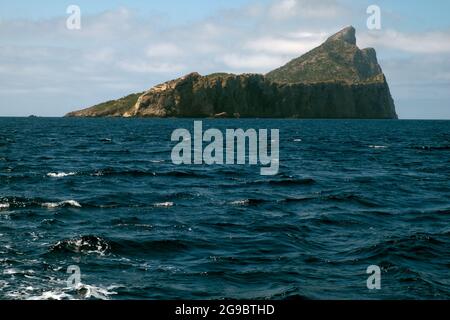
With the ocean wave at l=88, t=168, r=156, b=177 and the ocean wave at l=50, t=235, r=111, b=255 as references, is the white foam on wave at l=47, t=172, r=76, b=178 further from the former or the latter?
the ocean wave at l=50, t=235, r=111, b=255

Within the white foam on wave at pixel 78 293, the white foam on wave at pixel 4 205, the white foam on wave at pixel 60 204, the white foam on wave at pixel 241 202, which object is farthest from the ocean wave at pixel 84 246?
the white foam on wave at pixel 241 202

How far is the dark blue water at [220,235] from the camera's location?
15727 millimetres

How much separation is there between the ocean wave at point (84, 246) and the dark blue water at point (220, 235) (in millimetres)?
49

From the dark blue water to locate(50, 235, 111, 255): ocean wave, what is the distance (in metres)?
0.05

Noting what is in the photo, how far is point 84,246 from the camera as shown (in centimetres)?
1988

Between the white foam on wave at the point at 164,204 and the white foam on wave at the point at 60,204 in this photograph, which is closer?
the white foam on wave at the point at 60,204

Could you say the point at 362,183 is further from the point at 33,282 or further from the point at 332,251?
the point at 33,282

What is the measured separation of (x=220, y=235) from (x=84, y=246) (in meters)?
5.93

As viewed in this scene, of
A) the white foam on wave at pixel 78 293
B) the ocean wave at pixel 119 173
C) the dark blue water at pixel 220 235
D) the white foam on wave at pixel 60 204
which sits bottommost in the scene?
the white foam on wave at pixel 78 293

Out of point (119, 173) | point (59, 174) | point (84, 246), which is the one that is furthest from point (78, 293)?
point (119, 173)

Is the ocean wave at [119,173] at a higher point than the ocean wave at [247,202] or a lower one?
higher

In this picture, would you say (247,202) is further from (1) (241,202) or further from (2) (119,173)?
(2) (119,173)

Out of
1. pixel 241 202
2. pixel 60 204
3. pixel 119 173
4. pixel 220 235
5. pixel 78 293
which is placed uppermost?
pixel 119 173

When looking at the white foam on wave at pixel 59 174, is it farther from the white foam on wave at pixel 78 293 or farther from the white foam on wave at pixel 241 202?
the white foam on wave at pixel 78 293
